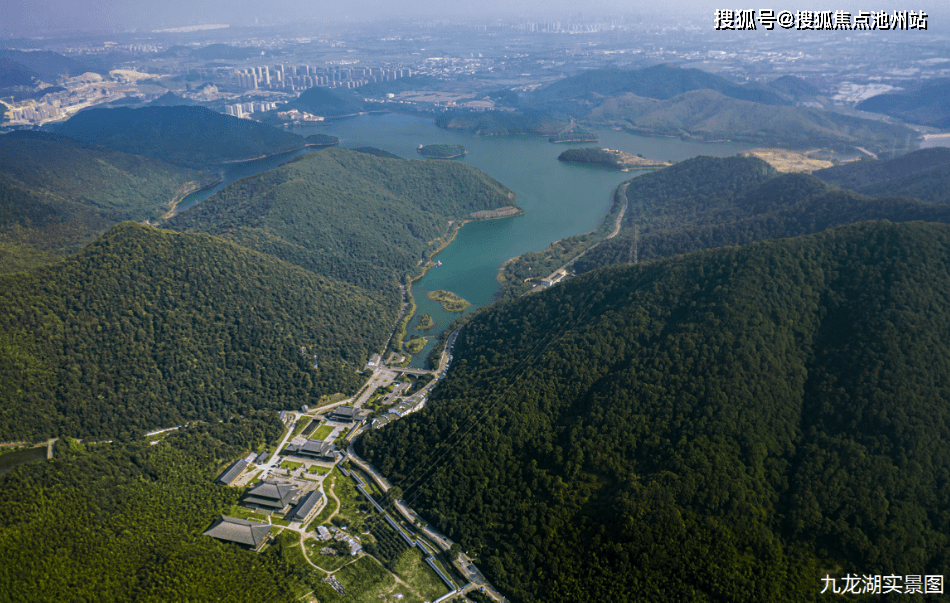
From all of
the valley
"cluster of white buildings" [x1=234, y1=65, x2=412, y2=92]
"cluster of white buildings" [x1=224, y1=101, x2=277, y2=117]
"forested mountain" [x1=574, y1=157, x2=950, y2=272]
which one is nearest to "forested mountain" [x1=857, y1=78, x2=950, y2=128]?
"forested mountain" [x1=574, y1=157, x2=950, y2=272]

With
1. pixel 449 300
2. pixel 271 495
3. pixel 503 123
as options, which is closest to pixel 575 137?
pixel 503 123

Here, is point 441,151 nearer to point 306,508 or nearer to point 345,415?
point 345,415

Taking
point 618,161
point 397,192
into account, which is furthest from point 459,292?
point 618,161

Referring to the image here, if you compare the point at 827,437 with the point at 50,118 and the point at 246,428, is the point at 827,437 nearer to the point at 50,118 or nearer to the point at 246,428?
the point at 246,428

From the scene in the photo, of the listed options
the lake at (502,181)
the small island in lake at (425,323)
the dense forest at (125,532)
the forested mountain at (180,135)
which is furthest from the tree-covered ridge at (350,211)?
the forested mountain at (180,135)

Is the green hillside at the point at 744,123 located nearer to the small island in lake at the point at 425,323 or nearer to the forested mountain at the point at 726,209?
the forested mountain at the point at 726,209

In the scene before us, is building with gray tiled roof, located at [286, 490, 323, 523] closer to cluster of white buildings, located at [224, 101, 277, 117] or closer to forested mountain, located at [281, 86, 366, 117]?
forested mountain, located at [281, 86, 366, 117]
